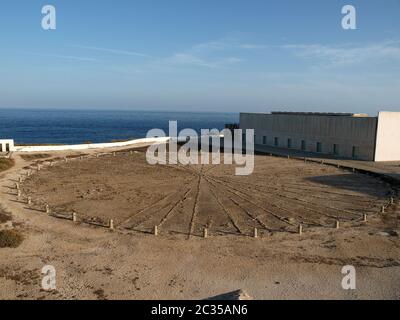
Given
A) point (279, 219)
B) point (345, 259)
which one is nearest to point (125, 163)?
point (279, 219)

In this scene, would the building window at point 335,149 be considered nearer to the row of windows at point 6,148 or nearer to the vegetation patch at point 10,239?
the vegetation patch at point 10,239

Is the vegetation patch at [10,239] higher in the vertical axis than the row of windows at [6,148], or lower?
lower

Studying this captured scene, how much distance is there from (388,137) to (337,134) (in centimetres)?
560

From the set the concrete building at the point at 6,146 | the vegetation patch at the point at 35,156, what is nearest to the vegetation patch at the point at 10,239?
the vegetation patch at the point at 35,156

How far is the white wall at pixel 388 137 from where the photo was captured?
4150 centimetres

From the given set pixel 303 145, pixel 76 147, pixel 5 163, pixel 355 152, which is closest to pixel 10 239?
pixel 5 163

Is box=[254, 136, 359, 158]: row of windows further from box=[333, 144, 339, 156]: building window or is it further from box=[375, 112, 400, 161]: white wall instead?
box=[375, 112, 400, 161]: white wall

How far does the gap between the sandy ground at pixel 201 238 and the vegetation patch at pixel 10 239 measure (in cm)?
57

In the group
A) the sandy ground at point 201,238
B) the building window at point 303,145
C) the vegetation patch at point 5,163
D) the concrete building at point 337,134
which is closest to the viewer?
the sandy ground at point 201,238

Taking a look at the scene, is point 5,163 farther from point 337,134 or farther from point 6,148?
point 337,134

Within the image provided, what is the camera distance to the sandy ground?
14.5 meters

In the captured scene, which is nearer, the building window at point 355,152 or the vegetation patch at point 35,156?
the building window at point 355,152

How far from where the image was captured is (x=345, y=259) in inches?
675
